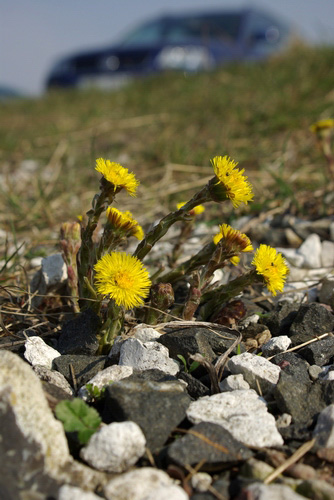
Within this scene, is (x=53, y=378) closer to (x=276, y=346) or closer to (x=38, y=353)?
(x=38, y=353)

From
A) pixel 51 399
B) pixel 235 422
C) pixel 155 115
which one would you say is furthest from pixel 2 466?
pixel 155 115

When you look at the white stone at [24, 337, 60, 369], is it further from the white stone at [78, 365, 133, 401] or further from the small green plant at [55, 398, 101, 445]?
the small green plant at [55, 398, 101, 445]

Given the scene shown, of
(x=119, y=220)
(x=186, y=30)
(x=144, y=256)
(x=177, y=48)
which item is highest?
(x=186, y=30)

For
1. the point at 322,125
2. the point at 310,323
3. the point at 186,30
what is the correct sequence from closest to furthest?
1. the point at 310,323
2. the point at 322,125
3. the point at 186,30

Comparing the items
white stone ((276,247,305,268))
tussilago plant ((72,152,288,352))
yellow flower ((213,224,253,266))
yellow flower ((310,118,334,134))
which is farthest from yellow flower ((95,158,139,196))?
yellow flower ((310,118,334,134))

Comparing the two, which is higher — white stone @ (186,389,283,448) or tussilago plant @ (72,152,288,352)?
tussilago plant @ (72,152,288,352)

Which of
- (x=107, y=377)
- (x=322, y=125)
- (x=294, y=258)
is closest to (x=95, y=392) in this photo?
(x=107, y=377)

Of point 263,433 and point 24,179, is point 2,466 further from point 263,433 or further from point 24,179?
point 24,179

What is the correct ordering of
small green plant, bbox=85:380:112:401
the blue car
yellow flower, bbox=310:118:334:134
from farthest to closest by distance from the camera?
the blue car
yellow flower, bbox=310:118:334:134
small green plant, bbox=85:380:112:401
